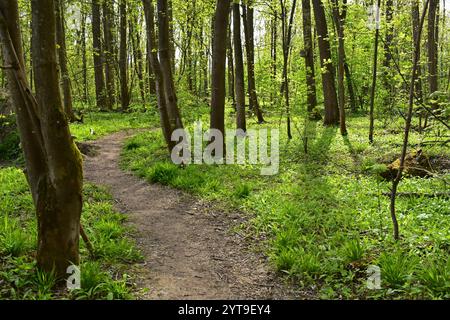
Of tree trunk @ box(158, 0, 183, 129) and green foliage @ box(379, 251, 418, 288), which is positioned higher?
tree trunk @ box(158, 0, 183, 129)

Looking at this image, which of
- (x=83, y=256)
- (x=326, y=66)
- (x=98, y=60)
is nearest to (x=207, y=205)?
(x=83, y=256)

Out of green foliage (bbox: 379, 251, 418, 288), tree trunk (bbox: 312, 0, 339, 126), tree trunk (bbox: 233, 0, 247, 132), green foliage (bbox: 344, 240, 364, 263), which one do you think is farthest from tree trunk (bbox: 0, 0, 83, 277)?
tree trunk (bbox: 312, 0, 339, 126)

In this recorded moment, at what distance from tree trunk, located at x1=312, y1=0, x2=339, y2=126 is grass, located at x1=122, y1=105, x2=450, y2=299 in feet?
14.5

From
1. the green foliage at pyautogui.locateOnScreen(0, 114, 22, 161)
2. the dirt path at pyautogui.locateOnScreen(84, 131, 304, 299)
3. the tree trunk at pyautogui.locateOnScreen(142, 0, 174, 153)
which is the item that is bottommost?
the dirt path at pyautogui.locateOnScreen(84, 131, 304, 299)

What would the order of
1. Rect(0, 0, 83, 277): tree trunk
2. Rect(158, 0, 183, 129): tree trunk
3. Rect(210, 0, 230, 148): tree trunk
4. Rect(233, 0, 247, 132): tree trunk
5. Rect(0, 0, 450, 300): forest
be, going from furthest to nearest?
Rect(233, 0, 247, 132): tree trunk → Rect(210, 0, 230, 148): tree trunk → Rect(158, 0, 183, 129): tree trunk → Rect(0, 0, 450, 300): forest → Rect(0, 0, 83, 277): tree trunk

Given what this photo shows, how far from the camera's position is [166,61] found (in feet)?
30.9

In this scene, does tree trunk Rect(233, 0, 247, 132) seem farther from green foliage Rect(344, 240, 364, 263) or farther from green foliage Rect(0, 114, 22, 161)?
green foliage Rect(344, 240, 364, 263)

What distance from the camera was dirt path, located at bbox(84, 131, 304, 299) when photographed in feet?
14.2

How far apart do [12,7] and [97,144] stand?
9.27m

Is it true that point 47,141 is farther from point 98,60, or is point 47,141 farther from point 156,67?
point 98,60

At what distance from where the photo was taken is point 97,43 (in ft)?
72.1

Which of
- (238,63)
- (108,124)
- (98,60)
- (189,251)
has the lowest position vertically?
→ (189,251)

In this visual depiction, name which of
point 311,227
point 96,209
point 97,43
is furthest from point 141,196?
point 97,43

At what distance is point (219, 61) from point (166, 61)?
130 centimetres
